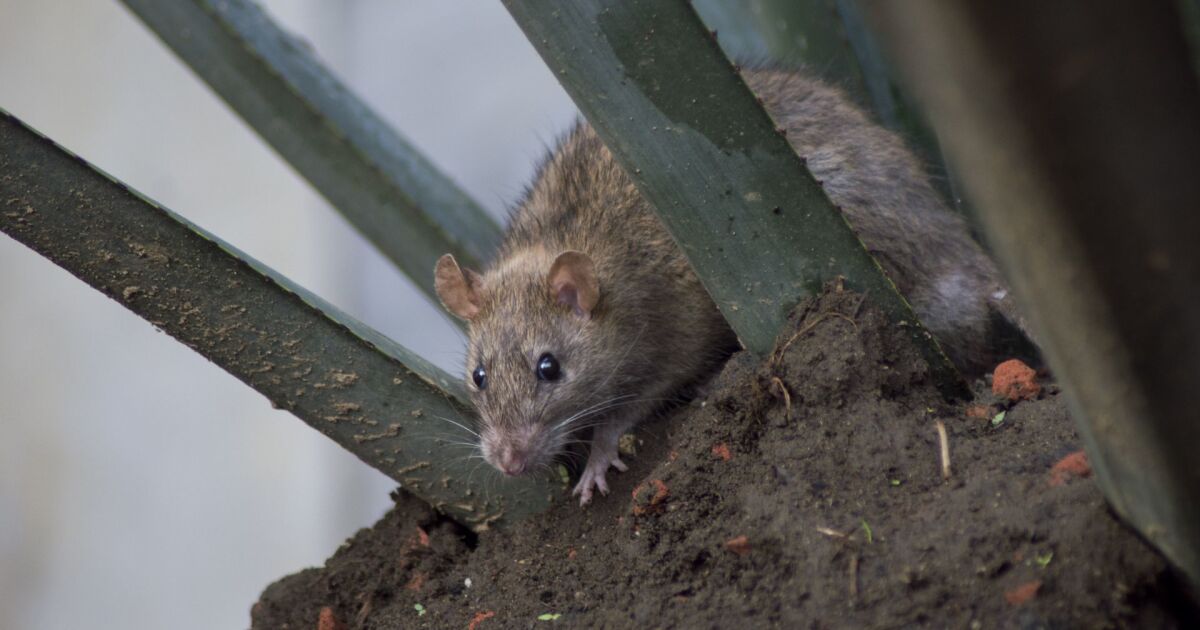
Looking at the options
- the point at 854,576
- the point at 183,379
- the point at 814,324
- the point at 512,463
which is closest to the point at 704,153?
the point at 814,324

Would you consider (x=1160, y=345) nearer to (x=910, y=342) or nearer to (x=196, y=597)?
(x=910, y=342)

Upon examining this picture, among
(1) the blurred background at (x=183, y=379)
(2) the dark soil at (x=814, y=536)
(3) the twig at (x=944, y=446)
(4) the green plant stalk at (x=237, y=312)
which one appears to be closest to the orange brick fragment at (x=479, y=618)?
(2) the dark soil at (x=814, y=536)

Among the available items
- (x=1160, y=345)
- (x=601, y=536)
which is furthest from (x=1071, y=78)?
(x=601, y=536)

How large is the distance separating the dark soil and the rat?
0.58 m

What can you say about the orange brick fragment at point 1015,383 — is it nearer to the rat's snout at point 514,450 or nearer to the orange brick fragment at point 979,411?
the orange brick fragment at point 979,411

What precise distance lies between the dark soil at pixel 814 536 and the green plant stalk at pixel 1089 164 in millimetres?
488

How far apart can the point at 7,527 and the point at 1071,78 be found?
329 inches

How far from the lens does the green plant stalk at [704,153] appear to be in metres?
1.98

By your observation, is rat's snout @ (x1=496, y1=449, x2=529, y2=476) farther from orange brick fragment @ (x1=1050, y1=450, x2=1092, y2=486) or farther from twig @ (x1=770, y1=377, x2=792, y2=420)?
orange brick fragment @ (x1=1050, y1=450, x2=1092, y2=486)

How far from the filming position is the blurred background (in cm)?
720

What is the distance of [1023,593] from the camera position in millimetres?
1539

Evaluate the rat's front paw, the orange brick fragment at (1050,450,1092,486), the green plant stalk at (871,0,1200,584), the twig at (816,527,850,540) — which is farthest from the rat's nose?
the green plant stalk at (871,0,1200,584)

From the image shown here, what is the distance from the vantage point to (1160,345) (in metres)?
1.03

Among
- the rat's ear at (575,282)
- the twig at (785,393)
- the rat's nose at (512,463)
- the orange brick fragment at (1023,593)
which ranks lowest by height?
the orange brick fragment at (1023,593)
